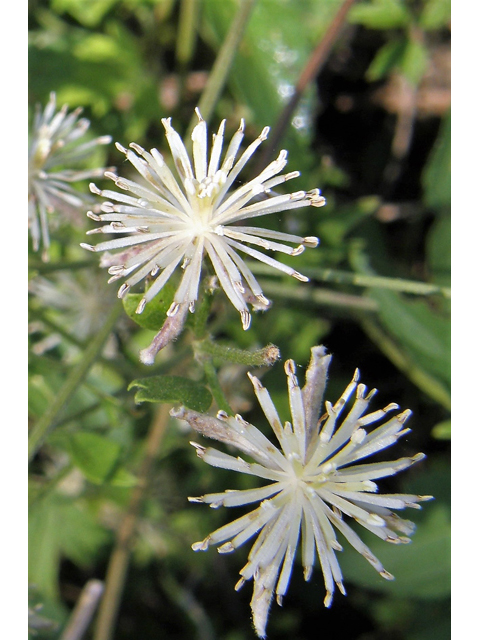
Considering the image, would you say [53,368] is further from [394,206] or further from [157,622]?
[394,206]

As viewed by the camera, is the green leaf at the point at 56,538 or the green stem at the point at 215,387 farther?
the green leaf at the point at 56,538

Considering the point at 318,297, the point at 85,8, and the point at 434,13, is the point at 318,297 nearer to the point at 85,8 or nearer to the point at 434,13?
the point at 434,13

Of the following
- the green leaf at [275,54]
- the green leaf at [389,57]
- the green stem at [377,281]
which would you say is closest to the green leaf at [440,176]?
the green leaf at [389,57]

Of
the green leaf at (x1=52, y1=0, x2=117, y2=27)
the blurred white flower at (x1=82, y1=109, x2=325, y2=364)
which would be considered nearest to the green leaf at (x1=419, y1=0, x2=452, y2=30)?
the green leaf at (x1=52, y1=0, x2=117, y2=27)

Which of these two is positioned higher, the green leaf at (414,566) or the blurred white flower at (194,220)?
the blurred white flower at (194,220)

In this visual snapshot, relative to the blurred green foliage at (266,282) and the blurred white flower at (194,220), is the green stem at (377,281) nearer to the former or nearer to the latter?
the blurred green foliage at (266,282)
